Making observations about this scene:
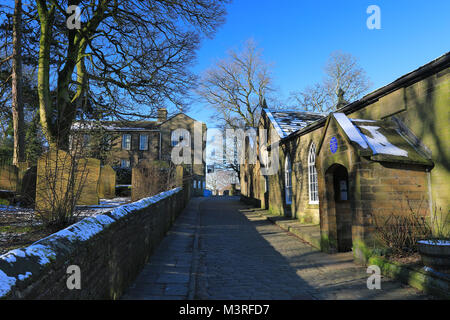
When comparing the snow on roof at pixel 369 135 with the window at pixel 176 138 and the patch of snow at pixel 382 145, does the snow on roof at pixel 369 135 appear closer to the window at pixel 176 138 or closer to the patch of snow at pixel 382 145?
the patch of snow at pixel 382 145

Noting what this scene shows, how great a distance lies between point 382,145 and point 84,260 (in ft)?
23.4

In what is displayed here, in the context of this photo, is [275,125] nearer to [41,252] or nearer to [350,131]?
[350,131]

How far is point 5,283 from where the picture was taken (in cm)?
189

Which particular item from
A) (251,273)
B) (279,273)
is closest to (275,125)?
(279,273)

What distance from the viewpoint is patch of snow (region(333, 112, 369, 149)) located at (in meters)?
7.56

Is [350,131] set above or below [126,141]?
below

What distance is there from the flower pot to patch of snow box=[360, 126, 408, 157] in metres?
2.54

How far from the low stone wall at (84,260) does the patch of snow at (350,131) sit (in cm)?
549

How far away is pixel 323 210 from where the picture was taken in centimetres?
926

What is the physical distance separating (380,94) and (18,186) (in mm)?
12829
